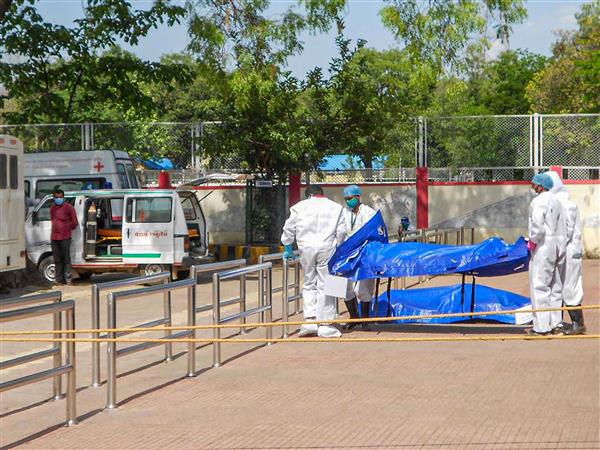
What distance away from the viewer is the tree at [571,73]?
183 feet

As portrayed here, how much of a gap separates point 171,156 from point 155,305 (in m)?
17.9

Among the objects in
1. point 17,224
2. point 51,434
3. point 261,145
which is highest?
point 261,145

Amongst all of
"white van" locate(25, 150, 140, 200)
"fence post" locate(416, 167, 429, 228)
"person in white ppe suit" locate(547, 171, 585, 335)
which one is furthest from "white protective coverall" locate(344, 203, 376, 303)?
"fence post" locate(416, 167, 429, 228)

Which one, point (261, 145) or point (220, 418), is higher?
point (261, 145)

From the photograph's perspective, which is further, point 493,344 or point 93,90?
point 93,90

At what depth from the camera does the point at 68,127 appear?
1116 inches

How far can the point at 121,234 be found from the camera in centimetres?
2098

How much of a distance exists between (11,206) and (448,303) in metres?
8.50

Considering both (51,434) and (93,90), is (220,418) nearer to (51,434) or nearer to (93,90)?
(51,434)

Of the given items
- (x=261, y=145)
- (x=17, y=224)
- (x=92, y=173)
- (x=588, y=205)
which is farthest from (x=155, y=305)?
(x=588, y=205)

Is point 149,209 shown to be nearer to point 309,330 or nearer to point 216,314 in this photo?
point 309,330

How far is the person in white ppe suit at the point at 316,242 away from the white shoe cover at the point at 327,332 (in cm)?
2

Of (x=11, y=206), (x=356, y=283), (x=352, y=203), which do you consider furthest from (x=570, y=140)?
(x=356, y=283)

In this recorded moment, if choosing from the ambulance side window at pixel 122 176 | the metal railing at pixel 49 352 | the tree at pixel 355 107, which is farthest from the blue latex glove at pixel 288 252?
the tree at pixel 355 107
